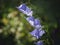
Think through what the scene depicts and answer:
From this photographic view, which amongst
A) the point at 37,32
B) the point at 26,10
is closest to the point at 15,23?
the point at 26,10

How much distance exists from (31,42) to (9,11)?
0.25 metres

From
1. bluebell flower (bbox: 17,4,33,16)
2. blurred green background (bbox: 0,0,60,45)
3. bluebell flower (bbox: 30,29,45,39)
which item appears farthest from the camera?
bluebell flower (bbox: 30,29,45,39)

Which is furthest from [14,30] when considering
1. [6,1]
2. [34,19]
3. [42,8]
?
[34,19]

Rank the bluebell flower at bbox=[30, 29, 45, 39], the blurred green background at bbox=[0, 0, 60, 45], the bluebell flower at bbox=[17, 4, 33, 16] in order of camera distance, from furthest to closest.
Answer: the bluebell flower at bbox=[30, 29, 45, 39], the bluebell flower at bbox=[17, 4, 33, 16], the blurred green background at bbox=[0, 0, 60, 45]

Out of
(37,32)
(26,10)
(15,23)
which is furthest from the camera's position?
(37,32)

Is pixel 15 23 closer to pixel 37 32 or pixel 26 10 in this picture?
pixel 26 10

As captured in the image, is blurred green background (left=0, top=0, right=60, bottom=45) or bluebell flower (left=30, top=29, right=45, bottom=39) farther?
bluebell flower (left=30, top=29, right=45, bottom=39)

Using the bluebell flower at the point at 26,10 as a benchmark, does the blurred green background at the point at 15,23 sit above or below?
below

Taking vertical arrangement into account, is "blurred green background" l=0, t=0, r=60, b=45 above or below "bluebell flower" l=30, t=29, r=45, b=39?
below

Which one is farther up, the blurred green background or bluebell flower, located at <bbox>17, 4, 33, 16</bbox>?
bluebell flower, located at <bbox>17, 4, 33, 16</bbox>

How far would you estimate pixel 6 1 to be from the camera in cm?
138

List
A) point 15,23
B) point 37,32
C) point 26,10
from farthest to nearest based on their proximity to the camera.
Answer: point 37,32
point 26,10
point 15,23

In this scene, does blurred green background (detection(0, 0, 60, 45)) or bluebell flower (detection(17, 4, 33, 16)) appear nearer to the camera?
blurred green background (detection(0, 0, 60, 45))

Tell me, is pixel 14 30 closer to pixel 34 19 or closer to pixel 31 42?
pixel 31 42
